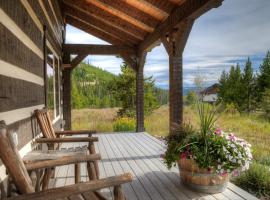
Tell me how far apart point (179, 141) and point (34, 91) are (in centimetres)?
167

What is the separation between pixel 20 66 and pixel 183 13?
248 cm

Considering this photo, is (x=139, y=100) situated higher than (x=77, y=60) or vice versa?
(x=77, y=60)

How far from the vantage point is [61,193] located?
1.25 meters

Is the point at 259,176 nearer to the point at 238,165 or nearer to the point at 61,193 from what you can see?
the point at 238,165

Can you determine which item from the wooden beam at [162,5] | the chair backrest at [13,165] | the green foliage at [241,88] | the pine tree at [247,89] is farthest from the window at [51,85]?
the pine tree at [247,89]

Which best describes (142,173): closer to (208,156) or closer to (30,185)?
(208,156)

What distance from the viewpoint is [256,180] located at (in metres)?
3.08

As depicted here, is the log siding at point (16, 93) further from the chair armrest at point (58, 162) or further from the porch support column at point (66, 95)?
the porch support column at point (66, 95)

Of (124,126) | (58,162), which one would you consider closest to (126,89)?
(124,126)

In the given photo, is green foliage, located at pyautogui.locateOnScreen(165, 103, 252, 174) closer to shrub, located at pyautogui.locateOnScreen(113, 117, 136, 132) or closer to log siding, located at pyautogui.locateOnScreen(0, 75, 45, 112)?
log siding, located at pyautogui.locateOnScreen(0, 75, 45, 112)

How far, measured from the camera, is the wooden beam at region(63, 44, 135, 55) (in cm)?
A: 690

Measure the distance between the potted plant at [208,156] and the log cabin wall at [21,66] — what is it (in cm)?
153

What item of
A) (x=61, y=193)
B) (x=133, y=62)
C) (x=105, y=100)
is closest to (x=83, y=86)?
(x=105, y=100)

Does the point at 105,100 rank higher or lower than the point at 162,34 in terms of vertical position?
lower
